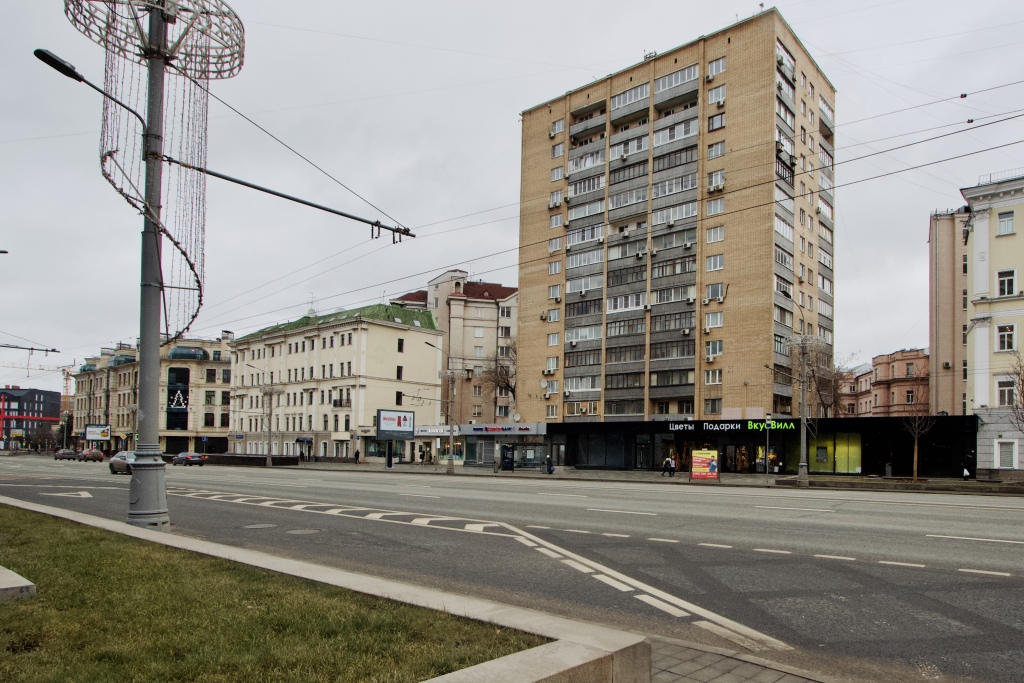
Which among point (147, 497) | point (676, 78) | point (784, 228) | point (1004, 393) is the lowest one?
point (147, 497)

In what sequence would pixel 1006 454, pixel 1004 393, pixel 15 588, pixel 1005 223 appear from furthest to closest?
pixel 1005 223 < pixel 1004 393 < pixel 1006 454 < pixel 15 588

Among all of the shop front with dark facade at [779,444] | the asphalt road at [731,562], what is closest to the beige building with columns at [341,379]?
the shop front with dark facade at [779,444]

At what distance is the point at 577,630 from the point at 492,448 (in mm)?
57115

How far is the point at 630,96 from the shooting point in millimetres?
69250

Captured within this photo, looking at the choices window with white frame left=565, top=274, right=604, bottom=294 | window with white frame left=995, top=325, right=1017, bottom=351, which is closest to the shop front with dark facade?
window with white frame left=995, top=325, right=1017, bottom=351

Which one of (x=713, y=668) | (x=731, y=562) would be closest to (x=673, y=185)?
(x=731, y=562)

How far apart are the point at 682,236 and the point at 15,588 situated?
60.7 meters

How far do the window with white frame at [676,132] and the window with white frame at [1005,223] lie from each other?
2514cm

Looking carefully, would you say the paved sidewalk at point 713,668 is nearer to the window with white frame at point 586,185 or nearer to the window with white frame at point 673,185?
the window with white frame at point 673,185

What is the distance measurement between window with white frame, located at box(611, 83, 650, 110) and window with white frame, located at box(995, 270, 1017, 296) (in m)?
34.2

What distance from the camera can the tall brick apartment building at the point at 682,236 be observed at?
58.8 metres

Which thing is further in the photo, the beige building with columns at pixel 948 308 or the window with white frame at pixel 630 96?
the beige building with columns at pixel 948 308

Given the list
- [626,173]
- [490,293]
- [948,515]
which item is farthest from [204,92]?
[490,293]

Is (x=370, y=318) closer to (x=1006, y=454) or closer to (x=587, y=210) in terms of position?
(x=587, y=210)
